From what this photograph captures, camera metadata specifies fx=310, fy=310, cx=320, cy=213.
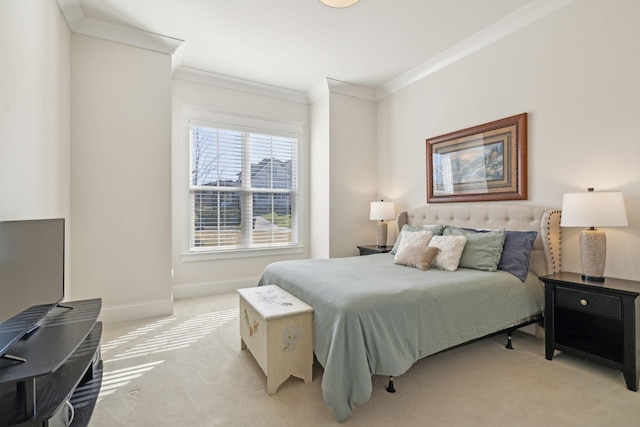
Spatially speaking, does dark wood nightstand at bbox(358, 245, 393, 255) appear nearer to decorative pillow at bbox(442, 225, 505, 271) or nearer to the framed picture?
the framed picture

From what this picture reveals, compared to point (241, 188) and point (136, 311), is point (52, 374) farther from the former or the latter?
point (241, 188)

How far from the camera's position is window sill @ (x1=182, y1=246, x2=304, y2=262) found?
4.03m

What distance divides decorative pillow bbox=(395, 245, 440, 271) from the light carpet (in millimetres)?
718

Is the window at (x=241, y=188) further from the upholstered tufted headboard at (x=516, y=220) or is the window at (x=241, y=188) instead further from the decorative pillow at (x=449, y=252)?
the decorative pillow at (x=449, y=252)

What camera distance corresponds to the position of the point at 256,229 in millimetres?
4512

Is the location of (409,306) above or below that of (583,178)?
below

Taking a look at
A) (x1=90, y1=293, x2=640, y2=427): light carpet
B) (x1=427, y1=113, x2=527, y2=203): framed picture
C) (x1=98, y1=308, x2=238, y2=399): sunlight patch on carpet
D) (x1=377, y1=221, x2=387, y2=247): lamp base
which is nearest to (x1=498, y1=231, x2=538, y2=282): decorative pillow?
(x1=427, y1=113, x2=527, y2=203): framed picture

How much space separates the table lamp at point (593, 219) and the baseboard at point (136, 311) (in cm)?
372

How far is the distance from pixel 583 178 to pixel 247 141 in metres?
3.76

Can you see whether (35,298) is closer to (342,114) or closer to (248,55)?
(248,55)

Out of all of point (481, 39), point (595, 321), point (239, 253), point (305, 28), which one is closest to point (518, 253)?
point (595, 321)

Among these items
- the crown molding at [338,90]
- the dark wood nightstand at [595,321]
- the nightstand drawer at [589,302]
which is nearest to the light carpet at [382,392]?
the dark wood nightstand at [595,321]

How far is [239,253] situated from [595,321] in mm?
3815

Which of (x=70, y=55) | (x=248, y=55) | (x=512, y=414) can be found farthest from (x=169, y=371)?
(x=248, y=55)
